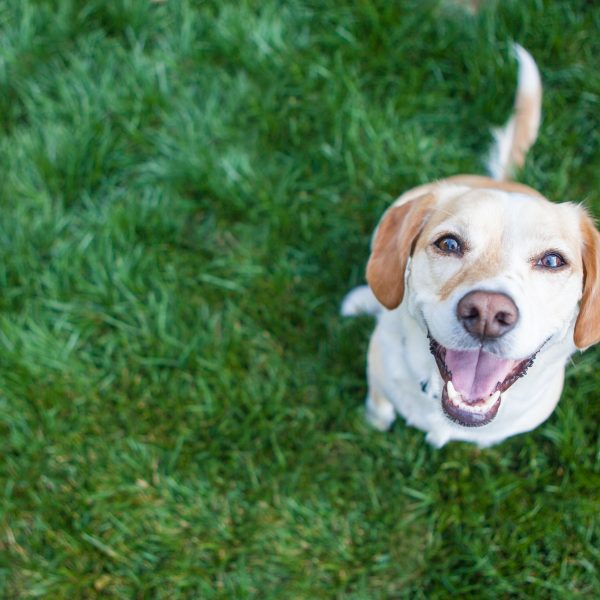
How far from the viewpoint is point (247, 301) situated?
3217 mm

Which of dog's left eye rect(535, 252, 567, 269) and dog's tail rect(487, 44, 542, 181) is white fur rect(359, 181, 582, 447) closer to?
dog's left eye rect(535, 252, 567, 269)

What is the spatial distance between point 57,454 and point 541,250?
2114 mm

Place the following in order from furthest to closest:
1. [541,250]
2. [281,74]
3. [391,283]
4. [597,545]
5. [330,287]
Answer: [281,74]
[330,287]
[597,545]
[391,283]
[541,250]

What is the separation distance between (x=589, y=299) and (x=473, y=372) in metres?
0.39

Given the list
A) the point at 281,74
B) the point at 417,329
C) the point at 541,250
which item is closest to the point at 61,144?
the point at 281,74

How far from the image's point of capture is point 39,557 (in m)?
2.86

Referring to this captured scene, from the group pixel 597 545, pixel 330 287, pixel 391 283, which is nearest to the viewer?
pixel 391 283

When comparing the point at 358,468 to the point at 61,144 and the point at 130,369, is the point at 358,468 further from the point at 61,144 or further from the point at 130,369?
the point at 61,144

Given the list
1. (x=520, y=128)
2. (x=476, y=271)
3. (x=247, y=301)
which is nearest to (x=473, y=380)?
(x=476, y=271)

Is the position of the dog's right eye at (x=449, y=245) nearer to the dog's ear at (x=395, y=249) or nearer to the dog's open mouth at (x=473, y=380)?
the dog's ear at (x=395, y=249)

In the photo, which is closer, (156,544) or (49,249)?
(156,544)

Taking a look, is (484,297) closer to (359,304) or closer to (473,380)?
(473,380)

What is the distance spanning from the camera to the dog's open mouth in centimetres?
209

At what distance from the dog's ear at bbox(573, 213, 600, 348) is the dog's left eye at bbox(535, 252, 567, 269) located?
13 centimetres
